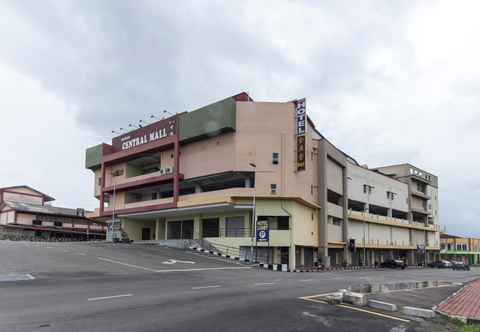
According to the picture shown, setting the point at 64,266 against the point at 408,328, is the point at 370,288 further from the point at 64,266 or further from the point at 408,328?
the point at 64,266

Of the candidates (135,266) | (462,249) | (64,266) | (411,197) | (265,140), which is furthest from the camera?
(462,249)

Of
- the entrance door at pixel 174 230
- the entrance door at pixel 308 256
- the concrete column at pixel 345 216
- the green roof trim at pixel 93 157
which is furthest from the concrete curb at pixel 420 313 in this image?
the green roof trim at pixel 93 157

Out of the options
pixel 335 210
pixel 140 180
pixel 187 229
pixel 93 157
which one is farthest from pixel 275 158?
pixel 93 157

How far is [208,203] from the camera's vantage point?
42.9 metres

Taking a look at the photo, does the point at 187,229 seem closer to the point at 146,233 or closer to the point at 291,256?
the point at 146,233

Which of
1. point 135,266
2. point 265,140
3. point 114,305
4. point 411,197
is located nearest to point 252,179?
point 265,140

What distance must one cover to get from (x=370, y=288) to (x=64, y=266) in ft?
53.9

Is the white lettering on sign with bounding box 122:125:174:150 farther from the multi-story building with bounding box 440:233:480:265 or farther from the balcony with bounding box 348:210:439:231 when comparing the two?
the multi-story building with bounding box 440:233:480:265

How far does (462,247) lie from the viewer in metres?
113

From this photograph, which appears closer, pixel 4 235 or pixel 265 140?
pixel 265 140

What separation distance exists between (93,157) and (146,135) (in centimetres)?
1256

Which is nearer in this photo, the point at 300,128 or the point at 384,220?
the point at 300,128

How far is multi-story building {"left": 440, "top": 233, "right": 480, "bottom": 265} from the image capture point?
365ft

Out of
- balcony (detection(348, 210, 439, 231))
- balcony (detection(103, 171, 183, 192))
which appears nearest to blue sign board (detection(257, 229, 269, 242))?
balcony (detection(103, 171, 183, 192))
